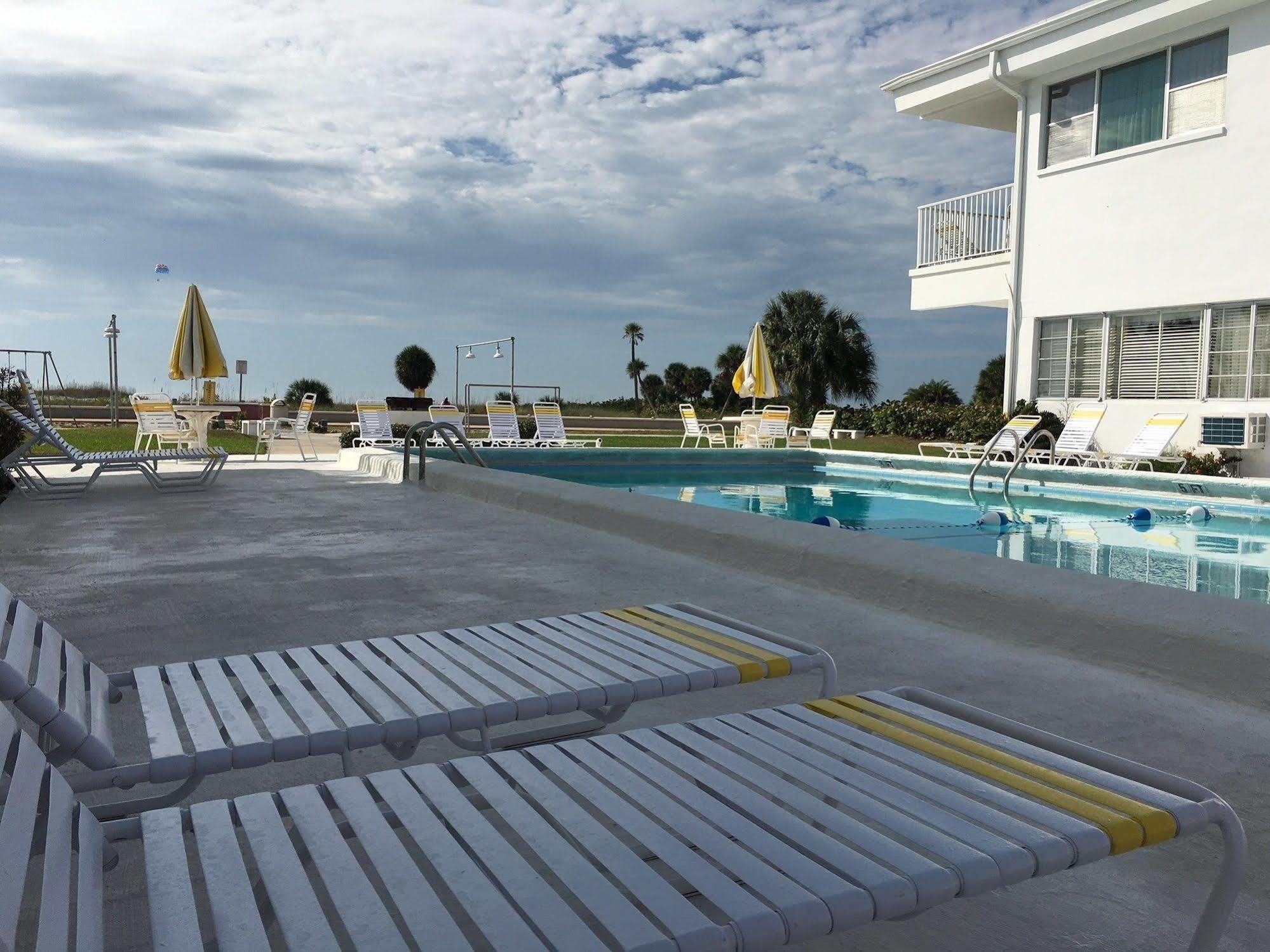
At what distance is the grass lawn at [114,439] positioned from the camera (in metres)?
14.8

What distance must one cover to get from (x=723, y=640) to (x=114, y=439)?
16.8 metres

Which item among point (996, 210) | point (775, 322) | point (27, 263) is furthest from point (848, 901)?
point (27, 263)

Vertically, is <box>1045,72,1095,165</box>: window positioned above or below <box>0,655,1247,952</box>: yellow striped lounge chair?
above

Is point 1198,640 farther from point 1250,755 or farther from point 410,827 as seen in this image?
point 410,827

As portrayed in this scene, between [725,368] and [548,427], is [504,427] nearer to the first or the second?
[548,427]

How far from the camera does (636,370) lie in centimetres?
5603

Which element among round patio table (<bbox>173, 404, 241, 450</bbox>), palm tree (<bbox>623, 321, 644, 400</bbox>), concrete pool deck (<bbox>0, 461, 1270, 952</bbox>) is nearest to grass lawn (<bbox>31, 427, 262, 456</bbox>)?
round patio table (<bbox>173, 404, 241, 450</bbox>)

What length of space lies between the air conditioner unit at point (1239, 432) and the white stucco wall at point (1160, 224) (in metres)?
0.19

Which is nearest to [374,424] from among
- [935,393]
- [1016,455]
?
[1016,455]

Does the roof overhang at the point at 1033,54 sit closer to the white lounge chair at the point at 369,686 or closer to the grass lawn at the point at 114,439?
the grass lawn at the point at 114,439

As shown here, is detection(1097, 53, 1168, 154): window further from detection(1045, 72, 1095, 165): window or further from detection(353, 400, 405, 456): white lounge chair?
detection(353, 400, 405, 456): white lounge chair

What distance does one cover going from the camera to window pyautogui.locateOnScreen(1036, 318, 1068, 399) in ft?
49.0

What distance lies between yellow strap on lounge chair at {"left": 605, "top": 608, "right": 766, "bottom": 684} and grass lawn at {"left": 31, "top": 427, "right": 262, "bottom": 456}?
11.9 metres

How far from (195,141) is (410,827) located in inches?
1035
